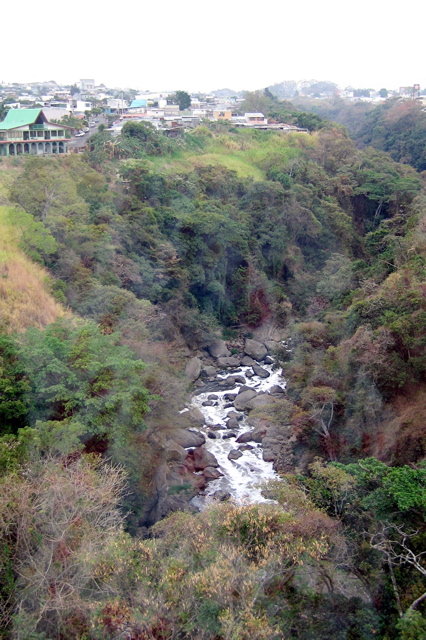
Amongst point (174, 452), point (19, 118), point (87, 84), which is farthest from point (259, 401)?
point (87, 84)

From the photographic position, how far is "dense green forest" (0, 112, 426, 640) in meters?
6.54

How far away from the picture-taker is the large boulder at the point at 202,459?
14227 mm

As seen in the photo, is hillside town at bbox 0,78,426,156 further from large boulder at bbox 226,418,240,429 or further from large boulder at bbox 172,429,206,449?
large boulder at bbox 226,418,240,429

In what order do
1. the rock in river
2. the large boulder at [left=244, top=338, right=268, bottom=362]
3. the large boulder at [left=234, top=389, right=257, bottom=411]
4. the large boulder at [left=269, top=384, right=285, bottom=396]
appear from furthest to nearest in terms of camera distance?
the large boulder at [left=244, top=338, right=268, bottom=362] → the large boulder at [left=269, top=384, right=285, bottom=396] → the large boulder at [left=234, top=389, right=257, bottom=411] → the rock in river

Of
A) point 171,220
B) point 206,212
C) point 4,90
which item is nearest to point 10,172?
point 171,220

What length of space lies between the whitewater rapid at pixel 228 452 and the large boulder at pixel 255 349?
1.56m

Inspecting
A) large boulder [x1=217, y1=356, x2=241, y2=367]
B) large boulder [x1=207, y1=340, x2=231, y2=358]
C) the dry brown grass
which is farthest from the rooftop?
large boulder [x1=217, y1=356, x2=241, y2=367]

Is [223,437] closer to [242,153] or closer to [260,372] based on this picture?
[260,372]

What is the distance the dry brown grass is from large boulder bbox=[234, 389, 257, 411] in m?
6.57

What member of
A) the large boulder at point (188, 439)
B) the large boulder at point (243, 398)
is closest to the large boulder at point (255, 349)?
the large boulder at point (243, 398)

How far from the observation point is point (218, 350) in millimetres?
20891

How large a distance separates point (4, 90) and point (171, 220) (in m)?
49.7

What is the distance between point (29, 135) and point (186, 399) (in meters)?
16.6

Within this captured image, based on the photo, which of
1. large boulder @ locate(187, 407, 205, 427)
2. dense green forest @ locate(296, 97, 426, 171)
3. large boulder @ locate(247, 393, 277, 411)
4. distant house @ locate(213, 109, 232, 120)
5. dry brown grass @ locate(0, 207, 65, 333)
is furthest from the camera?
distant house @ locate(213, 109, 232, 120)
